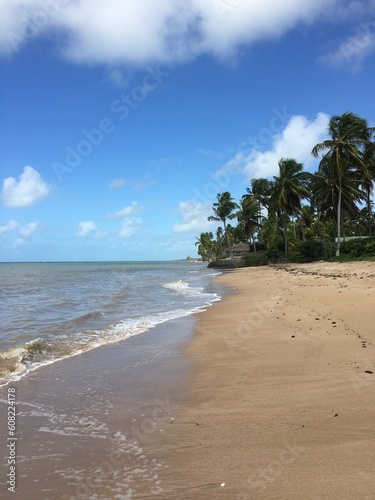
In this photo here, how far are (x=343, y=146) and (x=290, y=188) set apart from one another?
10.4 metres

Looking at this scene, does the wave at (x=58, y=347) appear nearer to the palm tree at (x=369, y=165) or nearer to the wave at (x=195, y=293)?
the wave at (x=195, y=293)

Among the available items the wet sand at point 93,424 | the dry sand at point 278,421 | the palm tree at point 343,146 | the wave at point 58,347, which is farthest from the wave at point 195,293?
the palm tree at point 343,146

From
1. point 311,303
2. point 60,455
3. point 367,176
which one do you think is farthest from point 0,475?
point 367,176

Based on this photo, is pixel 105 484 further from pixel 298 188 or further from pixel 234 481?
pixel 298 188

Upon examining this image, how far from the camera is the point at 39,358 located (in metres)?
7.77

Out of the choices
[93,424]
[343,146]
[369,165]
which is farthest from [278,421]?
[369,165]

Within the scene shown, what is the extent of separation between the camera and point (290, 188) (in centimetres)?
4503

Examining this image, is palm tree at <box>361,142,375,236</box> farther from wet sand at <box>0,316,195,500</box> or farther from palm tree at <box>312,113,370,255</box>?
wet sand at <box>0,316,195,500</box>

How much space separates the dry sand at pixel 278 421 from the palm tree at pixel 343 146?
30.5m

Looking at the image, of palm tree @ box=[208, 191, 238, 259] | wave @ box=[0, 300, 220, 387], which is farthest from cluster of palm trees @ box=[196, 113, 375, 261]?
wave @ box=[0, 300, 220, 387]

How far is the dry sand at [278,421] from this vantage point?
289cm

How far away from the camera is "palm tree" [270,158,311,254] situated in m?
44.9

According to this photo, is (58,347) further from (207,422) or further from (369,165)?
(369,165)

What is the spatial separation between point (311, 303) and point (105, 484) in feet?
34.9
